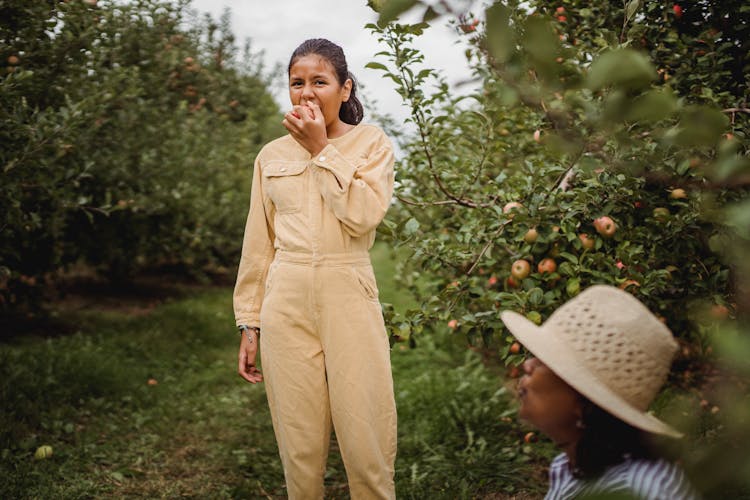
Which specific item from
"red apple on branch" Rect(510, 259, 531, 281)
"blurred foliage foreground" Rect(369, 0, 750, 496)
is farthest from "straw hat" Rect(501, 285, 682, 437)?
"red apple on branch" Rect(510, 259, 531, 281)

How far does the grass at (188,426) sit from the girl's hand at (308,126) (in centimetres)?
168

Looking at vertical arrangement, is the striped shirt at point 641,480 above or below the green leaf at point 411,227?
below

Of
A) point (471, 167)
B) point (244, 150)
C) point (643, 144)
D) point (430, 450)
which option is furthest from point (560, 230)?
point (244, 150)

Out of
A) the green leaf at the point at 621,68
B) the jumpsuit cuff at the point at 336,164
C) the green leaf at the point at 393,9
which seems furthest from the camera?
the jumpsuit cuff at the point at 336,164

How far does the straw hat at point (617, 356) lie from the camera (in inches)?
45.6

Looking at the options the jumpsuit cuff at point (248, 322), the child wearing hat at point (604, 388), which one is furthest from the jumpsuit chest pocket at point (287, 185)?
the child wearing hat at point (604, 388)

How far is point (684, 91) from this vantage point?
2.50 m

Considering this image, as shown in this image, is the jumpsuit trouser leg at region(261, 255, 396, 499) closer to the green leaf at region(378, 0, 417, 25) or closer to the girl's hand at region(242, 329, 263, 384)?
the girl's hand at region(242, 329, 263, 384)

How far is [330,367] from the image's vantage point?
201 cm

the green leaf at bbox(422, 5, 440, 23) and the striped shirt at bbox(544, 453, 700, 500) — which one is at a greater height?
the green leaf at bbox(422, 5, 440, 23)

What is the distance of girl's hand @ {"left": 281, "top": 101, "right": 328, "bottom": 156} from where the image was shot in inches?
76.1

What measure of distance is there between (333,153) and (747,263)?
147 cm

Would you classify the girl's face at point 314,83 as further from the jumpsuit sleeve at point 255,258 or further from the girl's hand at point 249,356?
the girl's hand at point 249,356

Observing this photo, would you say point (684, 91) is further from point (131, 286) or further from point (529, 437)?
point (131, 286)
